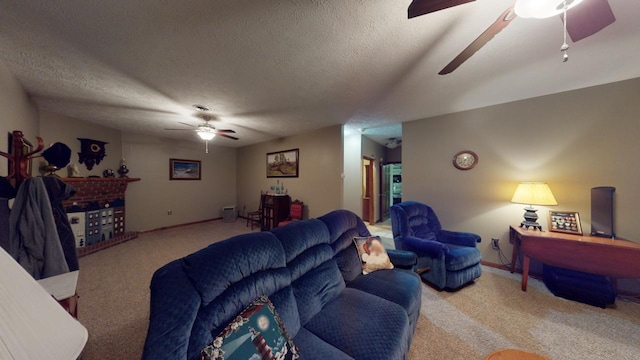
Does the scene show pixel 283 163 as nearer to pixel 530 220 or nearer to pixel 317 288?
pixel 317 288

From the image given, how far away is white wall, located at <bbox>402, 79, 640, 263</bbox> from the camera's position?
88.4 inches

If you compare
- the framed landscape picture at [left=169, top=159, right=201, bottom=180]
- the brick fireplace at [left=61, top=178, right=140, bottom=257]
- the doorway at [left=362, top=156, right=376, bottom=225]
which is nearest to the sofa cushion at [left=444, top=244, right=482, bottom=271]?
the doorway at [left=362, top=156, right=376, bottom=225]

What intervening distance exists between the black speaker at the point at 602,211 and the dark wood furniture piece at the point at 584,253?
0.17 metres

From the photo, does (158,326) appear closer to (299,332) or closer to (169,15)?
(299,332)

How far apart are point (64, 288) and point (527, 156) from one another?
4.84m

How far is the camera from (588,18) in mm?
1095

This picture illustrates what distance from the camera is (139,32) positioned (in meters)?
1.49

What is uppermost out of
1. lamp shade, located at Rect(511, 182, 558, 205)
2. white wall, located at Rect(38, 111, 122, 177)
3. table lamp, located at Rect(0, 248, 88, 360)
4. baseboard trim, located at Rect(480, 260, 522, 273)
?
white wall, located at Rect(38, 111, 122, 177)

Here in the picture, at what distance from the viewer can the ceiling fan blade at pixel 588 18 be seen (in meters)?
1.02

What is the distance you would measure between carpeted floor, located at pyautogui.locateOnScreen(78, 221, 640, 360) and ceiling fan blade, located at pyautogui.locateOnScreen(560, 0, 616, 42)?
2.25 m

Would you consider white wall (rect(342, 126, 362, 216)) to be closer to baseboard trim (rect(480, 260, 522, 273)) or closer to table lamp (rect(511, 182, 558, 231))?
baseboard trim (rect(480, 260, 522, 273))

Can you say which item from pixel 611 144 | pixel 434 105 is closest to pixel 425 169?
pixel 434 105

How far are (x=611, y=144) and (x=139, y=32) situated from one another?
4912 millimetres

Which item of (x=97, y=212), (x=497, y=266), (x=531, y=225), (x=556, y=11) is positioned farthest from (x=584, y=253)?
(x=97, y=212)
